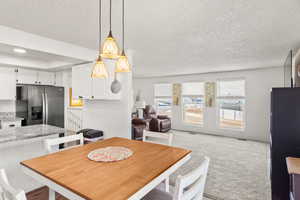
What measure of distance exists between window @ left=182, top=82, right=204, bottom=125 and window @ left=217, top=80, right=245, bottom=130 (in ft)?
2.43

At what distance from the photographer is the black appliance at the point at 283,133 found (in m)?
1.82

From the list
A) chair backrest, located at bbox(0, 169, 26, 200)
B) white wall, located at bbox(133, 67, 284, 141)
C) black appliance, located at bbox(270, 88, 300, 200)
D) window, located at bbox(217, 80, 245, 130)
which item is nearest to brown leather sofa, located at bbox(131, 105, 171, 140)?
white wall, located at bbox(133, 67, 284, 141)

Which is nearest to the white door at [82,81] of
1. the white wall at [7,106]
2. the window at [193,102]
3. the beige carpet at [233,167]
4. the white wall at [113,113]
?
the white wall at [113,113]

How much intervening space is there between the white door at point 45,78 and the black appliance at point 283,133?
5422 millimetres

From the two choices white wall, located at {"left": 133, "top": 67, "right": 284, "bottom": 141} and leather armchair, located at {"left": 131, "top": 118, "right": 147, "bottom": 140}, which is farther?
white wall, located at {"left": 133, "top": 67, "right": 284, "bottom": 141}

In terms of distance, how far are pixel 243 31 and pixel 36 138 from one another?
3351 millimetres

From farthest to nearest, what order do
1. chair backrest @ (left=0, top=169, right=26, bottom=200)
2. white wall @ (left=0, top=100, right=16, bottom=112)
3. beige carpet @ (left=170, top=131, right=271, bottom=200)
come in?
white wall @ (left=0, top=100, right=16, bottom=112) < beige carpet @ (left=170, top=131, right=271, bottom=200) < chair backrest @ (left=0, top=169, right=26, bottom=200)

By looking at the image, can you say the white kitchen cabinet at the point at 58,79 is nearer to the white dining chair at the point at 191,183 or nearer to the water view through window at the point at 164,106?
the water view through window at the point at 164,106

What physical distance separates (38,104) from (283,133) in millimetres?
5229

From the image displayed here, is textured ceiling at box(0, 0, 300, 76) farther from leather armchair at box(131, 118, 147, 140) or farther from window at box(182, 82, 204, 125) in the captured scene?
window at box(182, 82, 204, 125)

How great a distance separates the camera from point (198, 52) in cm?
341

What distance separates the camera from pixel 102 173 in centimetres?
113

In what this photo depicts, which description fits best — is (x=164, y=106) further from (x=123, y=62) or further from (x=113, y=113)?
(x=123, y=62)

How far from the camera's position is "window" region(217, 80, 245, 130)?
17.9 ft
